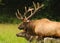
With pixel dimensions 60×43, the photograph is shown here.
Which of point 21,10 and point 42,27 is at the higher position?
point 42,27

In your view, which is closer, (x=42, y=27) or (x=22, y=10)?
(x=42, y=27)

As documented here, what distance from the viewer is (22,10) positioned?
18.8m

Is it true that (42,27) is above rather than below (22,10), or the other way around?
above

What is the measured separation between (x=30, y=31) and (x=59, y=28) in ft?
3.60

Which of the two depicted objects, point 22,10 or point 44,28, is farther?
point 22,10

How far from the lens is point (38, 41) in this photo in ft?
29.5

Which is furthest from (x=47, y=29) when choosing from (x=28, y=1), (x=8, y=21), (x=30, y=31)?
(x=28, y=1)

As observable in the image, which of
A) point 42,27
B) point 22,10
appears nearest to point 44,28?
point 42,27

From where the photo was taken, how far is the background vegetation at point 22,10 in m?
17.4

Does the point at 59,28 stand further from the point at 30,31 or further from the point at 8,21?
the point at 8,21

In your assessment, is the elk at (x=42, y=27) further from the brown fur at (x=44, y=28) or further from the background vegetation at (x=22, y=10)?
the background vegetation at (x=22, y=10)

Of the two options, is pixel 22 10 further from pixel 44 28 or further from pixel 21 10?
pixel 44 28

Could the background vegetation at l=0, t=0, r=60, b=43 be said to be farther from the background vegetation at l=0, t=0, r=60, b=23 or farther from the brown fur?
the brown fur

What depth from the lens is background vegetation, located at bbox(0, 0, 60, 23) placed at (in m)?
17.4
